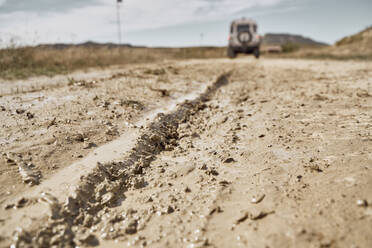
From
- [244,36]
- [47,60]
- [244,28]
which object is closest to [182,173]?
[47,60]

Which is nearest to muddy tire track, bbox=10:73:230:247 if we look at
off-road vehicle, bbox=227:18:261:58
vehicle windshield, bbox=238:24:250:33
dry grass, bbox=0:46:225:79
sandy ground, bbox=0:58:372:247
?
sandy ground, bbox=0:58:372:247

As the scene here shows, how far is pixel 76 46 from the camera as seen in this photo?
493 inches

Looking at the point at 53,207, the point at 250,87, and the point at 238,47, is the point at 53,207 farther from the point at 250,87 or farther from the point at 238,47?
the point at 238,47

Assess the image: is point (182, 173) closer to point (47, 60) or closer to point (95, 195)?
point (95, 195)

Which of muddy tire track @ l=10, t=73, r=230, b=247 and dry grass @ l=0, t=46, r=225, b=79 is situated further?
dry grass @ l=0, t=46, r=225, b=79

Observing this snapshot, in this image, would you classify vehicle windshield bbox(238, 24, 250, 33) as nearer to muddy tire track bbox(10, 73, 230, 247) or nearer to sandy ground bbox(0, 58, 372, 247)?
sandy ground bbox(0, 58, 372, 247)

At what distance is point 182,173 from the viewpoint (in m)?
2.15

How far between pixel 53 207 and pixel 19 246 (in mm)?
286

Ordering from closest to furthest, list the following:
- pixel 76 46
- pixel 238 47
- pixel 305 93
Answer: pixel 305 93
pixel 76 46
pixel 238 47

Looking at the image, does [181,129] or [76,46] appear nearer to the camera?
[181,129]

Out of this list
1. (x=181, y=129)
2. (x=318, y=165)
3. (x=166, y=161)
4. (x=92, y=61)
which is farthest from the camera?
(x=92, y=61)

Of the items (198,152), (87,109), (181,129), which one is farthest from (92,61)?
(198,152)

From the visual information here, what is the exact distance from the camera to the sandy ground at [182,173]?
1.43m

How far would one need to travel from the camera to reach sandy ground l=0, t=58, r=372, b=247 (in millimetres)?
1433
